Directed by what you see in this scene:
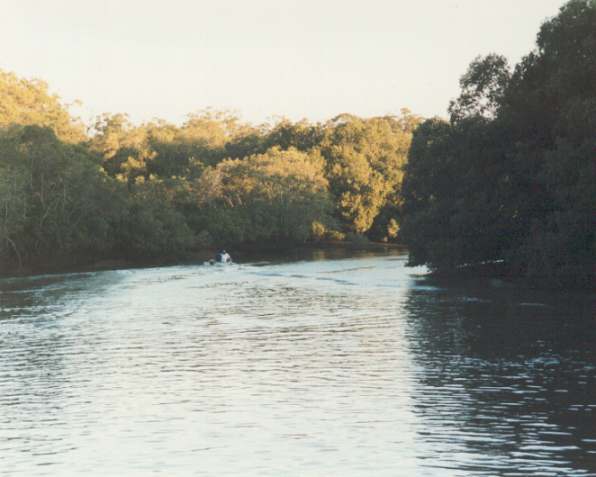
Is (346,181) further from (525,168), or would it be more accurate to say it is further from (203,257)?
(525,168)

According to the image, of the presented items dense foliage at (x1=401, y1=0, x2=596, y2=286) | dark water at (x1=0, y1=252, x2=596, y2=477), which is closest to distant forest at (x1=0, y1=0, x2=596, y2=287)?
dense foliage at (x1=401, y1=0, x2=596, y2=286)

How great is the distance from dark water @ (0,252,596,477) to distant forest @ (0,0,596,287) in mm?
7482

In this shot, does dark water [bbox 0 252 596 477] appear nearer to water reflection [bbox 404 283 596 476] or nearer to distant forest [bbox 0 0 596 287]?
water reflection [bbox 404 283 596 476]

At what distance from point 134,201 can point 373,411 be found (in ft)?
234

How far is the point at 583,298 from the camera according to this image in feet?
135

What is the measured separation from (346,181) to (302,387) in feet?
321

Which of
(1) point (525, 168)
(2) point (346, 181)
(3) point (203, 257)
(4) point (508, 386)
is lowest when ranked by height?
(4) point (508, 386)

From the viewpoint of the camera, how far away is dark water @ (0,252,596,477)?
1463cm

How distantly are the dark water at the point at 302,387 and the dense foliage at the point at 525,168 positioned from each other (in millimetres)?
3880

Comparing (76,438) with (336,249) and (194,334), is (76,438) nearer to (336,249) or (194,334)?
(194,334)

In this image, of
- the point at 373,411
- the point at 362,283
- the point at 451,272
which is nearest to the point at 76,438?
the point at 373,411

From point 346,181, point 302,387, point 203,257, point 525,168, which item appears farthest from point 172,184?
point 302,387

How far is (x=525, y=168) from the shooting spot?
4922cm

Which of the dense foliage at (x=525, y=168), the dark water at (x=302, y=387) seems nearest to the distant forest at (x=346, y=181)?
the dense foliage at (x=525, y=168)
